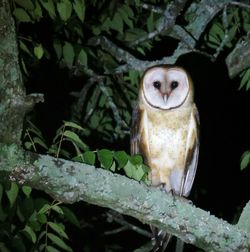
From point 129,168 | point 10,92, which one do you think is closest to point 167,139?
point 129,168

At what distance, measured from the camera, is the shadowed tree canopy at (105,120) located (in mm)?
2080

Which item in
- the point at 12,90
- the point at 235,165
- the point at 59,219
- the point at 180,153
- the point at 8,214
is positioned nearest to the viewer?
the point at 12,90

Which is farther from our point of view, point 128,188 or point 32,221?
point 32,221

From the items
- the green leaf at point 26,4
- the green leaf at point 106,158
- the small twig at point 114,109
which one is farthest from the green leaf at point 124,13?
the green leaf at point 106,158

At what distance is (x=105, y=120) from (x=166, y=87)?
153 centimetres

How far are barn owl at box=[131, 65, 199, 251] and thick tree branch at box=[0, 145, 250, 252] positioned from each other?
1212mm

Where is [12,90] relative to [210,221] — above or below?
above

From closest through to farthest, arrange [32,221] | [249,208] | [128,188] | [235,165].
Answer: [128,188] → [249,208] → [32,221] → [235,165]

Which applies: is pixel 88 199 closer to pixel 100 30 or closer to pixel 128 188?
pixel 128 188

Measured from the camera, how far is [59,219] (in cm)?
423

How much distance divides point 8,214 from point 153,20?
7.86 feet

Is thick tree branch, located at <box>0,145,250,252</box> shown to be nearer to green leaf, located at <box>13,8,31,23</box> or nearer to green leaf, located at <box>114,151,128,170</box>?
green leaf, located at <box>114,151,128,170</box>

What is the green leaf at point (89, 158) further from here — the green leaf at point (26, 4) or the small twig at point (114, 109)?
the small twig at point (114, 109)

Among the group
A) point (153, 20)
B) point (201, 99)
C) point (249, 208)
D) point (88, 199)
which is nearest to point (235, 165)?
point (201, 99)
